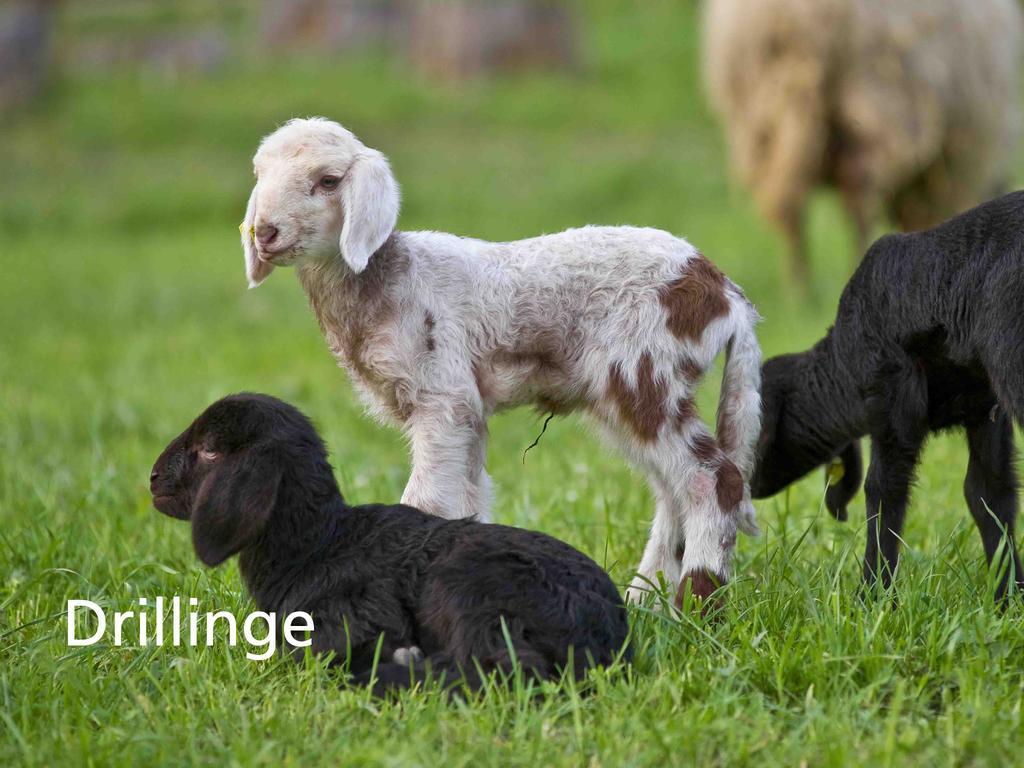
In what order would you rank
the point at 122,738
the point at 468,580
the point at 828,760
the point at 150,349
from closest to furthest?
the point at 828,760 → the point at 122,738 → the point at 468,580 → the point at 150,349

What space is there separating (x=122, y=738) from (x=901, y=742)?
1.53 meters

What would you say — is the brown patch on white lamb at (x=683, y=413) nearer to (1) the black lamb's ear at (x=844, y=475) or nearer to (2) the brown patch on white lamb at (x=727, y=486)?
(2) the brown patch on white lamb at (x=727, y=486)

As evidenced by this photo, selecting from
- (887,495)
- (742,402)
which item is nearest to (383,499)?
(742,402)

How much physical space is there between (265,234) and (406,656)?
3.44 ft

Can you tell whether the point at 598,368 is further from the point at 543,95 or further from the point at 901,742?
the point at 543,95

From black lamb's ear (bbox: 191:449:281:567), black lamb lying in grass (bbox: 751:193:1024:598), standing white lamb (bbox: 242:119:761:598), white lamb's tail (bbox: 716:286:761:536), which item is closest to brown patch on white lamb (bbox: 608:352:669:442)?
standing white lamb (bbox: 242:119:761:598)

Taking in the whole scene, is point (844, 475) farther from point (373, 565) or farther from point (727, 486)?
point (373, 565)

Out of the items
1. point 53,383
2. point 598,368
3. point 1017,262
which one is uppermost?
point 1017,262

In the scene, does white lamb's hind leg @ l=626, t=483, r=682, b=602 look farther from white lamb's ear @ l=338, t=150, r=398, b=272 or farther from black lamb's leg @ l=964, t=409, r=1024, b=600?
white lamb's ear @ l=338, t=150, r=398, b=272

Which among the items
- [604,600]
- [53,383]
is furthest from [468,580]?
[53,383]

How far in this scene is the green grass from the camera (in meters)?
2.76

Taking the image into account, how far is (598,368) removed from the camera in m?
3.44

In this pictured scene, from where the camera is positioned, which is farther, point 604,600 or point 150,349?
point 150,349

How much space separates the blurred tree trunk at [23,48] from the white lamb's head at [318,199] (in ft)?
52.3
